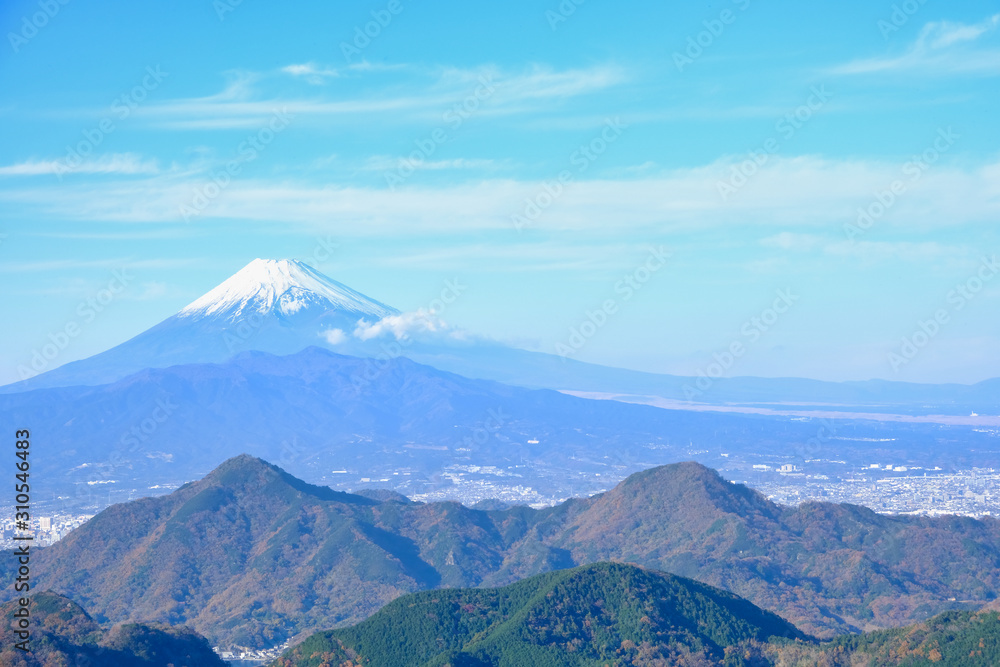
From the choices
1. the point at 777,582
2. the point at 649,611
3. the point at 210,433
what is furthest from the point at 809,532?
the point at 210,433

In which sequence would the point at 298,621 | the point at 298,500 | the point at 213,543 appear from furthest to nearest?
the point at 298,500, the point at 213,543, the point at 298,621

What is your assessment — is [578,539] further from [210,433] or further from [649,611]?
[210,433]

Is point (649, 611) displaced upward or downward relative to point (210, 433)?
downward

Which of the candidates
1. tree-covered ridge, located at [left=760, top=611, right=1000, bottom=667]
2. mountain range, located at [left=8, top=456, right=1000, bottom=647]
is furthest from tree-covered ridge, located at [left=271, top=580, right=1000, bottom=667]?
mountain range, located at [left=8, top=456, right=1000, bottom=647]

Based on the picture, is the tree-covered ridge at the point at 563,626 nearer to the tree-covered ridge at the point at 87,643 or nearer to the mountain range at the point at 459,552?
the tree-covered ridge at the point at 87,643

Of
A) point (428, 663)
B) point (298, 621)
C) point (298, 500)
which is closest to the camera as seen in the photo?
point (428, 663)

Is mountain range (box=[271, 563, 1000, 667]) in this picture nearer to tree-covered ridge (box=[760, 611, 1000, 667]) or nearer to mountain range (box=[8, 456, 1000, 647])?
tree-covered ridge (box=[760, 611, 1000, 667])
